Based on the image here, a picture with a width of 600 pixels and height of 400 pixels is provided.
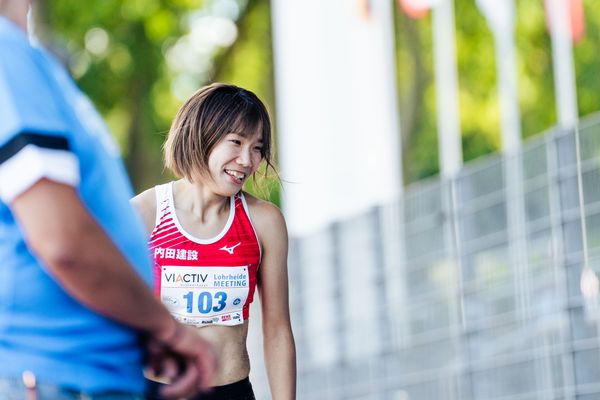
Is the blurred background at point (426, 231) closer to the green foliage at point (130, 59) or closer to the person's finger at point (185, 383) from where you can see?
the person's finger at point (185, 383)

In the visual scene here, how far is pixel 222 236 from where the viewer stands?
5.50 meters

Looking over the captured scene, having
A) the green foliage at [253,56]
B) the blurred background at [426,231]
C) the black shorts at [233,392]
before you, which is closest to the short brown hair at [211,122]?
the blurred background at [426,231]

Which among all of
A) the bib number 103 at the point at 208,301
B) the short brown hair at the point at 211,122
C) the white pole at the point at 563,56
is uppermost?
the white pole at the point at 563,56

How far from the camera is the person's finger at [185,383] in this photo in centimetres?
325

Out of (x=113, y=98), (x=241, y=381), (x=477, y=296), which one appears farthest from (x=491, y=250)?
(x=113, y=98)

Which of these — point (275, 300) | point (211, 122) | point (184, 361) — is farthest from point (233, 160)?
point (184, 361)

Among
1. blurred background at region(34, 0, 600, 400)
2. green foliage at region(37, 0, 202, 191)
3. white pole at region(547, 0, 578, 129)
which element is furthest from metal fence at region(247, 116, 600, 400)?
green foliage at region(37, 0, 202, 191)

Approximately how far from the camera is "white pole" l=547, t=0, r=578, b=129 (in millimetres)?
14383

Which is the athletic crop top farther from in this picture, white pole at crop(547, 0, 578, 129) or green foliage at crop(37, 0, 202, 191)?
green foliage at crop(37, 0, 202, 191)

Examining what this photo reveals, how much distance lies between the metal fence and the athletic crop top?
4.28 metres

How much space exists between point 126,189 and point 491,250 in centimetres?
801

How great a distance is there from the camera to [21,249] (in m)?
3.19

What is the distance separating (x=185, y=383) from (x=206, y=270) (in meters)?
2.24

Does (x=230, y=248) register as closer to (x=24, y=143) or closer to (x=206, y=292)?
(x=206, y=292)
